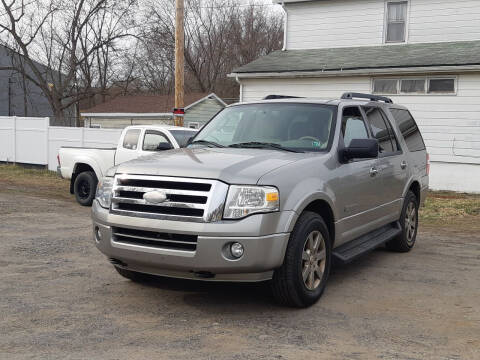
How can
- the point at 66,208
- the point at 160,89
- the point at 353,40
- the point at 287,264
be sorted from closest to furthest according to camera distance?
the point at 287,264 → the point at 66,208 → the point at 353,40 → the point at 160,89

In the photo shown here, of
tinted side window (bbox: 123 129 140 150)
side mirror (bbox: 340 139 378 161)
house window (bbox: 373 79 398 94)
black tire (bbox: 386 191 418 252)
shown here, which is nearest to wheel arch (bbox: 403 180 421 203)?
black tire (bbox: 386 191 418 252)

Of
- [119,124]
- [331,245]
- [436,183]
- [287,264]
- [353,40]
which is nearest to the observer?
[287,264]

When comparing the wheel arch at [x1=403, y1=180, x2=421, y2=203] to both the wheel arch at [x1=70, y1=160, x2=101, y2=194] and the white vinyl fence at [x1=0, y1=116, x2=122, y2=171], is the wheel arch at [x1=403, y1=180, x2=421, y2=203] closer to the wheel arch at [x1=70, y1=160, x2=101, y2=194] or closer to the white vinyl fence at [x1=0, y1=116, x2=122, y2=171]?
the wheel arch at [x1=70, y1=160, x2=101, y2=194]

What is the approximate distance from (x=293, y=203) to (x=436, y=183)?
11.9 meters

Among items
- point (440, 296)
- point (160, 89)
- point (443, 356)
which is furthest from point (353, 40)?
point (160, 89)

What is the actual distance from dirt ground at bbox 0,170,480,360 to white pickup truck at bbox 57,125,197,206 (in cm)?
444

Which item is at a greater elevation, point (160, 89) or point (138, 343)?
point (160, 89)

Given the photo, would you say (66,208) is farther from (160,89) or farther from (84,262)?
(160,89)

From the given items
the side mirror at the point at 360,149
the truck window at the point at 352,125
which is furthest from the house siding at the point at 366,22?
the side mirror at the point at 360,149

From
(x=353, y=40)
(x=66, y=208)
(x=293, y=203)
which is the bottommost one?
(x=66, y=208)

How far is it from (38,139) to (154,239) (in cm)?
1729

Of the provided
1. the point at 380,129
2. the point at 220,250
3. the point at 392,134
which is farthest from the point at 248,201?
the point at 392,134

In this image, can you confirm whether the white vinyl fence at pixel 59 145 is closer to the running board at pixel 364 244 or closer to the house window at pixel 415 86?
the house window at pixel 415 86

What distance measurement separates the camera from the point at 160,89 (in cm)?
4331
